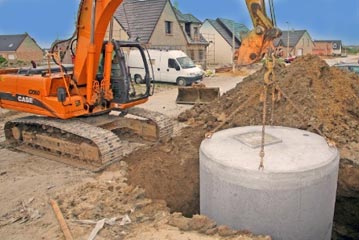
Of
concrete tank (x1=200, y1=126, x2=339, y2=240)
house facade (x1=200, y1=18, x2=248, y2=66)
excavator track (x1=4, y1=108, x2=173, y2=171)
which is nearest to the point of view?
concrete tank (x1=200, y1=126, x2=339, y2=240)

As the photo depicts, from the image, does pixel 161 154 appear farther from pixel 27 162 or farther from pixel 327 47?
pixel 327 47

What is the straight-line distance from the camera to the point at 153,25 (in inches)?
1093

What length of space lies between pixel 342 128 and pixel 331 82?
2.34 meters

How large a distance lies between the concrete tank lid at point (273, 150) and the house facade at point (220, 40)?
3412cm

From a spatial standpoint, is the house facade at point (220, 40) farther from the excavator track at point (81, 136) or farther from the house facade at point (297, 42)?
the excavator track at point (81, 136)

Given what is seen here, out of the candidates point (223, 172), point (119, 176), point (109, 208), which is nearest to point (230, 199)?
point (223, 172)

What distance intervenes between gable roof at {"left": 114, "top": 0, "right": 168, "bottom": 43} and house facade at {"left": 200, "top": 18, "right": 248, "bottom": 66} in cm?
1220

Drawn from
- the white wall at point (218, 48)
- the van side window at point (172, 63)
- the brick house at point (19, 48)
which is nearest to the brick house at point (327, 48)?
the white wall at point (218, 48)

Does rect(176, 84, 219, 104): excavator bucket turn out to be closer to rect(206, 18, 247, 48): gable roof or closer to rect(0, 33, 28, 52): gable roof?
rect(206, 18, 247, 48): gable roof

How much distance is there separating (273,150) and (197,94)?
9749mm

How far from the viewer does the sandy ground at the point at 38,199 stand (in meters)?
4.87

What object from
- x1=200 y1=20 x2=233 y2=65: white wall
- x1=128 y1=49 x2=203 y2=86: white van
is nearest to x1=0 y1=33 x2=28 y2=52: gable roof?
x1=200 y1=20 x2=233 y2=65: white wall

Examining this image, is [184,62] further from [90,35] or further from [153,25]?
[90,35]

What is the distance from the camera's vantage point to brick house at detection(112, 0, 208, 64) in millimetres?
27672
